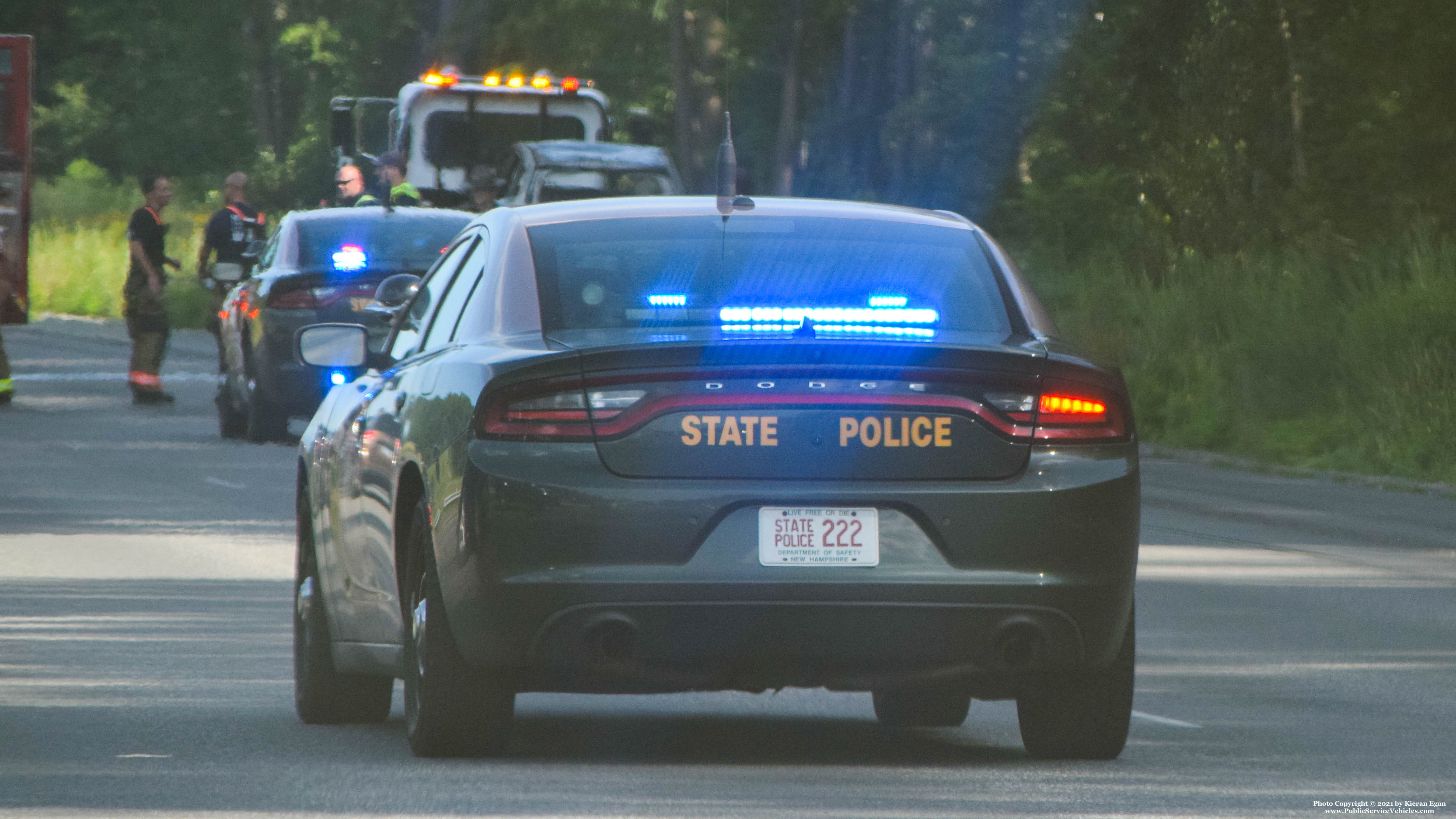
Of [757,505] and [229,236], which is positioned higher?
[757,505]

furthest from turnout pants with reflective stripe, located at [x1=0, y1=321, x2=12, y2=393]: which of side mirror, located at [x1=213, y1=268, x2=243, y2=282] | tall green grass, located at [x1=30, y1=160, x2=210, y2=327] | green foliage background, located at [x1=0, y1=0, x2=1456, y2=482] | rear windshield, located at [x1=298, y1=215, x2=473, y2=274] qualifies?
tall green grass, located at [x1=30, y1=160, x2=210, y2=327]

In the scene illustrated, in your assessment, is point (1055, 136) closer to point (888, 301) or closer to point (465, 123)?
point (465, 123)

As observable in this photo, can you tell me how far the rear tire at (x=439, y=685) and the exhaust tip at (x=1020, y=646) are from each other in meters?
1.24

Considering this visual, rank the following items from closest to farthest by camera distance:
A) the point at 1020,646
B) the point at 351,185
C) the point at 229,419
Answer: the point at 1020,646 → the point at 229,419 → the point at 351,185

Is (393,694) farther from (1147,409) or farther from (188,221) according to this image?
(188,221)

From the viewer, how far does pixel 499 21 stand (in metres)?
61.4

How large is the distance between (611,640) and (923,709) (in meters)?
1.92

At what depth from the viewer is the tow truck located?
1270 inches

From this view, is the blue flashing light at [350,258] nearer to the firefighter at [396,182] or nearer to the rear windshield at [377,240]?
the rear windshield at [377,240]

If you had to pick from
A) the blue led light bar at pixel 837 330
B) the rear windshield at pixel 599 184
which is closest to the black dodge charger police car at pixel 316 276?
the rear windshield at pixel 599 184

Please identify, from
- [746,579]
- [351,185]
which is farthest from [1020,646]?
[351,185]

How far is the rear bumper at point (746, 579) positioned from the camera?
24.3ft

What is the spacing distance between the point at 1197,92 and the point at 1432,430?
21942 mm

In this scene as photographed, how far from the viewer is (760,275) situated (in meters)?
8.11
